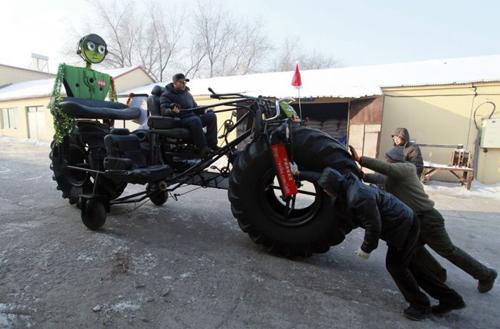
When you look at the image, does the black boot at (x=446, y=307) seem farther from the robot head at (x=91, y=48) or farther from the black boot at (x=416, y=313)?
the robot head at (x=91, y=48)

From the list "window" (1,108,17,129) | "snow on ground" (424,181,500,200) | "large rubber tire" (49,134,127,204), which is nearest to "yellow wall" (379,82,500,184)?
"snow on ground" (424,181,500,200)

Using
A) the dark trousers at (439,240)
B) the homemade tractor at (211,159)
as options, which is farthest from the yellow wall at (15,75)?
the dark trousers at (439,240)

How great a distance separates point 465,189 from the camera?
8219 millimetres

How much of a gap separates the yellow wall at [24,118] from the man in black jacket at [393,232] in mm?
20104

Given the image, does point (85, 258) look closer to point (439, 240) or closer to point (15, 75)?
point (439, 240)

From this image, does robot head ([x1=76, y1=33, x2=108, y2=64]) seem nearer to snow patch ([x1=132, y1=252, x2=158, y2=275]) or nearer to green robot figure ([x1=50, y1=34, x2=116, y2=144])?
green robot figure ([x1=50, y1=34, x2=116, y2=144])

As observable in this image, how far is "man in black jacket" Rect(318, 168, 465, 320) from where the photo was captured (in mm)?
2330

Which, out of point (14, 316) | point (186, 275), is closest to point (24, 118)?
point (14, 316)

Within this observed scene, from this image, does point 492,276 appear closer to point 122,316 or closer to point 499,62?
point 122,316

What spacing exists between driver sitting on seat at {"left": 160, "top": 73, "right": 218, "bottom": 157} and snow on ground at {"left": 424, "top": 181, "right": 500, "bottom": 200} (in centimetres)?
633

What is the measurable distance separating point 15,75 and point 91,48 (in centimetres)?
2997

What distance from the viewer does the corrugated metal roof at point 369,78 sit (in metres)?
9.57

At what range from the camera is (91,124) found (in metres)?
4.45

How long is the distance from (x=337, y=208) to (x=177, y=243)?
1866 mm
